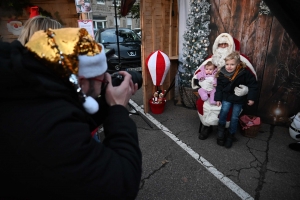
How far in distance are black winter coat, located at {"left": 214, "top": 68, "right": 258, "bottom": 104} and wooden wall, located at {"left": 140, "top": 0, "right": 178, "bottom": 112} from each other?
1.65 metres

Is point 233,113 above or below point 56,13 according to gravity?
below

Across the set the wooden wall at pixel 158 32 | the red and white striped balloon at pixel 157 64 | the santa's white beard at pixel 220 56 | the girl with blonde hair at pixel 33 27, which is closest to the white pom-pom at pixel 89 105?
the girl with blonde hair at pixel 33 27

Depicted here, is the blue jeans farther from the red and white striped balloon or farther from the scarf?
the red and white striped balloon

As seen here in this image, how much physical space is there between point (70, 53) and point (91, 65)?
0.10 m

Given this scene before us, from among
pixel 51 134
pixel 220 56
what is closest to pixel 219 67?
pixel 220 56

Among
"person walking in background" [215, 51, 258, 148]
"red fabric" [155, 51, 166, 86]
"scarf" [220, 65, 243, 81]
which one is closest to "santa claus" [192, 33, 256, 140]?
"person walking in background" [215, 51, 258, 148]

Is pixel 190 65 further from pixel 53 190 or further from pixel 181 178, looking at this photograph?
pixel 53 190

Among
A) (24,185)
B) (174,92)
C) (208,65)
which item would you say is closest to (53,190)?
(24,185)

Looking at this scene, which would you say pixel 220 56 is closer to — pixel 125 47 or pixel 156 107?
pixel 156 107

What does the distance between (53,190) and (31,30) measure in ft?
4.69

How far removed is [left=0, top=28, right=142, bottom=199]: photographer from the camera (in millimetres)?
632

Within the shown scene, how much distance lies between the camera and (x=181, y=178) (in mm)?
2562

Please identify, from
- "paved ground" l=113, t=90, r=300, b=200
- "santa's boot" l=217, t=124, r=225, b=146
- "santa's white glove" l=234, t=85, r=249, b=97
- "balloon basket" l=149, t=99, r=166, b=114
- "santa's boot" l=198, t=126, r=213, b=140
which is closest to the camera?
"paved ground" l=113, t=90, r=300, b=200

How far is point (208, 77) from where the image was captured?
11.3 feet
